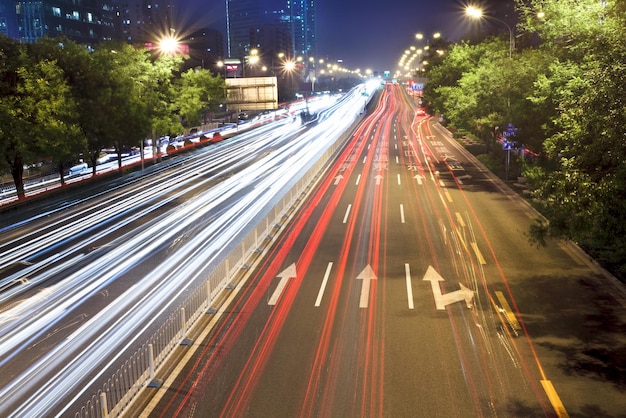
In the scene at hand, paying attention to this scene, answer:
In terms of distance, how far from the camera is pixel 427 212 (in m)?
30.2

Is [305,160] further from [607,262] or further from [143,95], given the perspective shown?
[607,262]

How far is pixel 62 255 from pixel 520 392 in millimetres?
18617

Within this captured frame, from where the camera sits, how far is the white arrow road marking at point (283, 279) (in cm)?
1786

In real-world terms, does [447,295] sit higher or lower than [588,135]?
lower

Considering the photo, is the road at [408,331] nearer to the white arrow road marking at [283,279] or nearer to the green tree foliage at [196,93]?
the white arrow road marking at [283,279]

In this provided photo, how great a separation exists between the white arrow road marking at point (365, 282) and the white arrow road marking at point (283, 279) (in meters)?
2.43

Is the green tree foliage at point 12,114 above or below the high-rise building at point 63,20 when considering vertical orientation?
below

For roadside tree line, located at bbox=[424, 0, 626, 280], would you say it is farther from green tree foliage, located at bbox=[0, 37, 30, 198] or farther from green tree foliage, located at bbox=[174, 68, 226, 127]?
green tree foliage, located at bbox=[174, 68, 226, 127]

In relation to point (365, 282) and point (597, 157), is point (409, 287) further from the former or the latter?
point (597, 157)

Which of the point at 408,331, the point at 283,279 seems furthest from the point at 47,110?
the point at 408,331

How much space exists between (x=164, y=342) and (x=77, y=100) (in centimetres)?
3017

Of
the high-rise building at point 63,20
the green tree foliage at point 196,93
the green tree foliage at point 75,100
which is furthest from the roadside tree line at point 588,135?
the high-rise building at point 63,20

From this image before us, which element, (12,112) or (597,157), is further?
(12,112)

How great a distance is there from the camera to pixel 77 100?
39.5m
